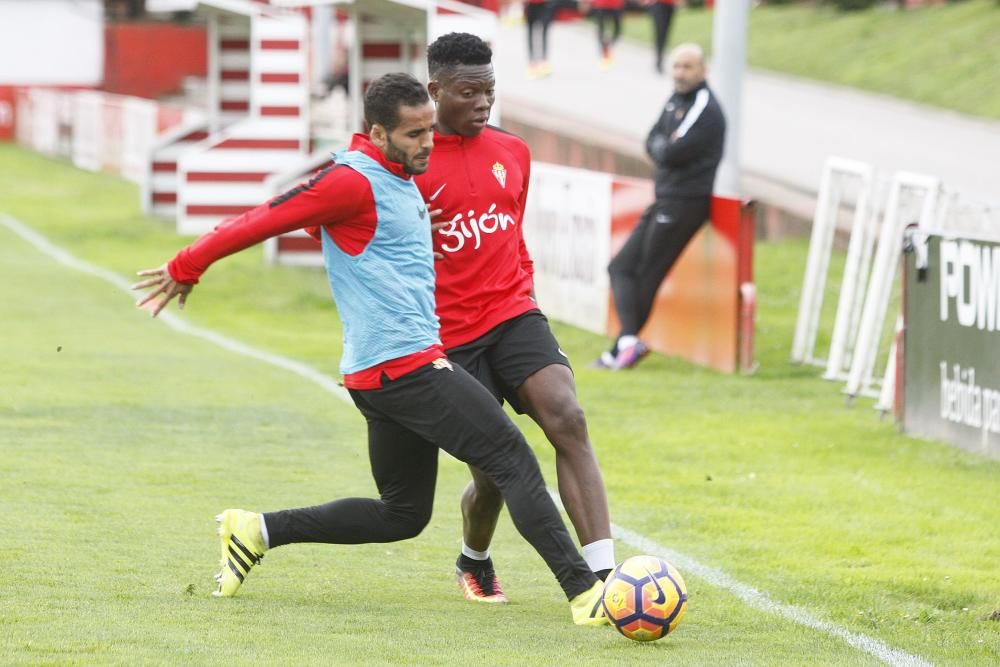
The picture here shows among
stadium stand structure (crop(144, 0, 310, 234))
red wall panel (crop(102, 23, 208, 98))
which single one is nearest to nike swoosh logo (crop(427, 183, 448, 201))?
stadium stand structure (crop(144, 0, 310, 234))

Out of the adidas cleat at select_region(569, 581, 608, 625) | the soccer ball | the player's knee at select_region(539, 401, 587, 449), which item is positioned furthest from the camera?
the player's knee at select_region(539, 401, 587, 449)

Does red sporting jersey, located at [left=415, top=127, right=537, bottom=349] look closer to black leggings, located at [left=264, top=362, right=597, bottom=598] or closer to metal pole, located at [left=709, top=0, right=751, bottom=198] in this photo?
black leggings, located at [left=264, top=362, right=597, bottom=598]

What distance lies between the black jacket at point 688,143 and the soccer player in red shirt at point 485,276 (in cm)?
725

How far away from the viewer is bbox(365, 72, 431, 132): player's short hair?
6484 mm

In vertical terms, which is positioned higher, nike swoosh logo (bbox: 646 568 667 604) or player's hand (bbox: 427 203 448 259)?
player's hand (bbox: 427 203 448 259)

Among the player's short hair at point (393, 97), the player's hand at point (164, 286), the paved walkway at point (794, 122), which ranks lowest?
the paved walkway at point (794, 122)

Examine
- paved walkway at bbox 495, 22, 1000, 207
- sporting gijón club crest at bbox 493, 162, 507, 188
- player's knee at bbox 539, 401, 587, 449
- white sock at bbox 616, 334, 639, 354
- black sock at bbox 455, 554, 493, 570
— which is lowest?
white sock at bbox 616, 334, 639, 354

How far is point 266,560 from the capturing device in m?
7.98

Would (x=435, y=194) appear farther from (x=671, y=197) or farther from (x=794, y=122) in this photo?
(x=794, y=122)

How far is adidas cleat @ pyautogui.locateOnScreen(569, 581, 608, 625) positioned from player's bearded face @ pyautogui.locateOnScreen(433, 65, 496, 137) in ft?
5.52

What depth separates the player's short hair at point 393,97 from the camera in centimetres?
648

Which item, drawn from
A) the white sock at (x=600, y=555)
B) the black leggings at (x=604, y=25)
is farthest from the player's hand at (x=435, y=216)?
the black leggings at (x=604, y=25)

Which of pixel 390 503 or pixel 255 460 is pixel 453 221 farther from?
pixel 255 460

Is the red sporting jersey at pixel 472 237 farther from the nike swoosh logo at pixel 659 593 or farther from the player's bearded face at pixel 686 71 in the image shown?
the player's bearded face at pixel 686 71
